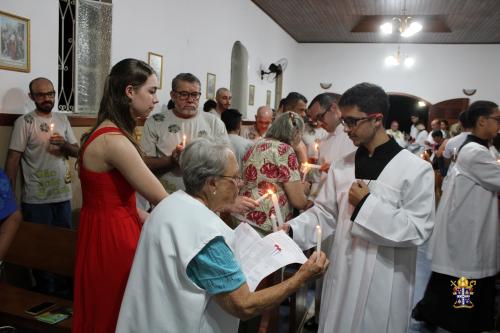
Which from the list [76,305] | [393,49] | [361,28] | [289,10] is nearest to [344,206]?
[76,305]

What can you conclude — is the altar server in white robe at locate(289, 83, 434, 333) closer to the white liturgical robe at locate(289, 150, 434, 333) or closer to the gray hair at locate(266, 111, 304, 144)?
the white liturgical robe at locate(289, 150, 434, 333)

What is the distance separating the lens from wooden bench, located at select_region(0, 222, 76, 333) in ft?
8.38

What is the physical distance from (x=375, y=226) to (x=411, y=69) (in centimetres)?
1293

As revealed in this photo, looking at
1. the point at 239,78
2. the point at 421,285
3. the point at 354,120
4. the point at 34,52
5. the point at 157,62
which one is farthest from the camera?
the point at 239,78

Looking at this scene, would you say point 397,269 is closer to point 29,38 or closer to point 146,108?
point 146,108

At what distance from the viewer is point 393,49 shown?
1370cm

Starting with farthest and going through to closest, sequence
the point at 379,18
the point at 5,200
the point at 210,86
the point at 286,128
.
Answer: the point at 379,18 → the point at 210,86 → the point at 286,128 → the point at 5,200

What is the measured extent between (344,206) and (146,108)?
110cm

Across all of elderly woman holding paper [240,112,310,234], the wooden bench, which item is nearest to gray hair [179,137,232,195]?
the wooden bench

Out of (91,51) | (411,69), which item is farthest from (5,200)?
(411,69)

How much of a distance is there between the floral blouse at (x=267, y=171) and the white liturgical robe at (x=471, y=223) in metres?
1.38

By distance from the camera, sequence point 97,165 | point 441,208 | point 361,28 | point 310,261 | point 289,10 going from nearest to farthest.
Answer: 1. point 310,261
2. point 97,165
3. point 441,208
4. point 289,10
5. point 361,28

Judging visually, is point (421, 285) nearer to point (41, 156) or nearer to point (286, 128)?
point (286, 128)

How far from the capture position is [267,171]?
124 inches
